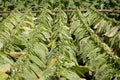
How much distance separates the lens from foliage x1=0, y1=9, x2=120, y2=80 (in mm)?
2732

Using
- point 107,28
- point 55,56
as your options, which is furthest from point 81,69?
point 107,28

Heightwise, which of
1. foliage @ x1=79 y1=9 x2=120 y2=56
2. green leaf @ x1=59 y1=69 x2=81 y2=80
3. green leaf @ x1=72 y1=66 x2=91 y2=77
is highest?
green leaf @ x1=59 y1=69 x2=81 y2=80

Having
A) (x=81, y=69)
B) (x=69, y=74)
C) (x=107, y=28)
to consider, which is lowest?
(x=107, y=28)

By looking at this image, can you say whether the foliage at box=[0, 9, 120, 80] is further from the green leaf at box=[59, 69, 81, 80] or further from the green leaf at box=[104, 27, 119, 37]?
the green leaf at box=[104, 27, 119, 37]

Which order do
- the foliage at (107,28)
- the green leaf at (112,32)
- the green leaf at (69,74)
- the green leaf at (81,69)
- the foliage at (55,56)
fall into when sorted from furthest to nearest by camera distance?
the green leaf at (112,32), the foliage at (107,28), the green leaf at (81,69), the foliage at (55,56), the green leaf at (69,74)

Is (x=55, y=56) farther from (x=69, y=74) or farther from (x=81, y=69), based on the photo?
(x=69, y=74)

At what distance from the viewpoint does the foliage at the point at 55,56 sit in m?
2.73

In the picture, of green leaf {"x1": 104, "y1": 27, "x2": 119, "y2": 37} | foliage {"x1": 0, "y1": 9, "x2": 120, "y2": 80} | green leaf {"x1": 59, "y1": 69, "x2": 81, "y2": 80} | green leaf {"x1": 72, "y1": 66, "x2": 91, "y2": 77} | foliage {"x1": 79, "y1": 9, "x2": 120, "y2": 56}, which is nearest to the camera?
green leaf {"x1": 59, "y1": 69, "x2": 81, "y2": 80}

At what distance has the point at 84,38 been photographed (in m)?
3.74

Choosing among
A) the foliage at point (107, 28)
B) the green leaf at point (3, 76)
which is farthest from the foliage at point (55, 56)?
the foliage at point (107, 28)

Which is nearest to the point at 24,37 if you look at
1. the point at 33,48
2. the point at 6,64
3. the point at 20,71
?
the point at 33,48

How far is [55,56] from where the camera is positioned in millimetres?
3146

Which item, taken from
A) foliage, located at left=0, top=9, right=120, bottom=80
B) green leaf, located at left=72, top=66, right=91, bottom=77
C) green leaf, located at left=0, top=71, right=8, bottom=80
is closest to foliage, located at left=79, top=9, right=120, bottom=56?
foliage, located at left=0, top=9, right=120, bottom=80

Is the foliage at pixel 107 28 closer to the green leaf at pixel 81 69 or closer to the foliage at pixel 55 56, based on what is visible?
the foliage at pixel 55 56
